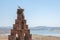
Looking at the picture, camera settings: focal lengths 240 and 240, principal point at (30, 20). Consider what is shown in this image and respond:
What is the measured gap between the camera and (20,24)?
60.7 feet

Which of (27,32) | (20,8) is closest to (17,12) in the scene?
(20,8)

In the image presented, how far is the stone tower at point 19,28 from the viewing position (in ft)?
60.3

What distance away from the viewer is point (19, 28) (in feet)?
60.6

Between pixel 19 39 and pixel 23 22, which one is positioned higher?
pixel 23 22

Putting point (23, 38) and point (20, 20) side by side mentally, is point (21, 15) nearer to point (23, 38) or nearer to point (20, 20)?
point (20, 20)

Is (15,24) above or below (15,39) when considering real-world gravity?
above

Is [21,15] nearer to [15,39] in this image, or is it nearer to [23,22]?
[23,22]

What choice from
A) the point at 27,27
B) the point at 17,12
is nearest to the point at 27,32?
the point at 27,27

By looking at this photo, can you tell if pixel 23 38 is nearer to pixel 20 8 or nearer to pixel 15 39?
pixel 15 39

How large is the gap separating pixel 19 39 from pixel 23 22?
134 cm

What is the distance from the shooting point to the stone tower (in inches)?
723

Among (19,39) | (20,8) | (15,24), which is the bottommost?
(19,39)

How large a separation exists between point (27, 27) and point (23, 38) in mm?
908

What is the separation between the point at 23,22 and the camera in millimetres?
18547
